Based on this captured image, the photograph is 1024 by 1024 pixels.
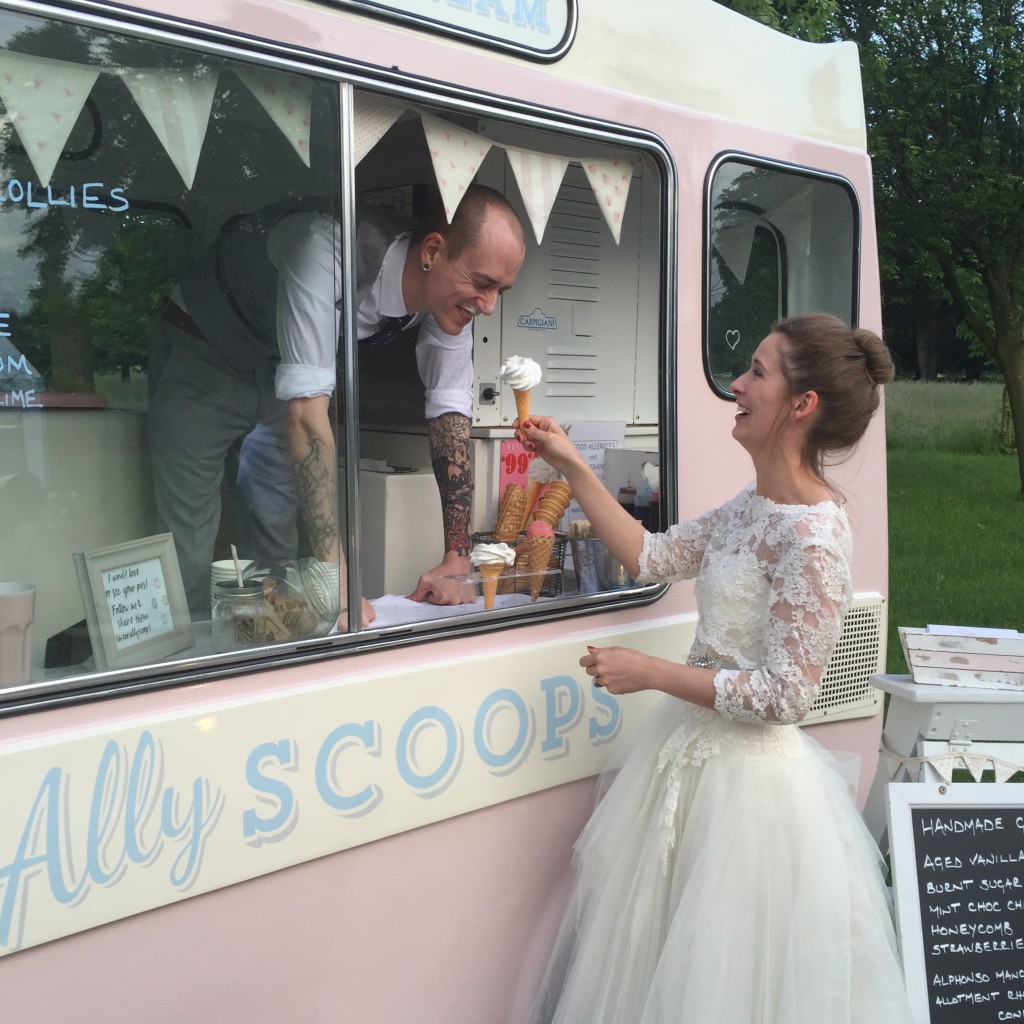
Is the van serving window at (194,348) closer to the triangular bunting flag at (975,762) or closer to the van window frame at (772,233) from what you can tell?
the van window frame at (772,233)

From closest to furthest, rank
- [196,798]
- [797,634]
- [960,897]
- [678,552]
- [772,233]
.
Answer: [196,798] < [797,634] < [678,552] < [960,897] < [772,233]

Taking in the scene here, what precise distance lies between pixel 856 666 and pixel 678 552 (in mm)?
1102

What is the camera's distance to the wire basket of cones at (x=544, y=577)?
8.93 feet

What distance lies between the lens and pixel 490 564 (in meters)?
2.69

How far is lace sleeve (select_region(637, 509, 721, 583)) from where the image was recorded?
261cm

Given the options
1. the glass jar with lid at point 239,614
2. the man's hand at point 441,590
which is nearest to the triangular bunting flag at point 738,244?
the man's hand at point 441,590

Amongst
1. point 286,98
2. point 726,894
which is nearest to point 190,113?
point 286,98

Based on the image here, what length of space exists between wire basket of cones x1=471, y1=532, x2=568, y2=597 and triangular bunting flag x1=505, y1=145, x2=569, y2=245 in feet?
2.62

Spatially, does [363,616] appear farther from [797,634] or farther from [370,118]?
[370,118]

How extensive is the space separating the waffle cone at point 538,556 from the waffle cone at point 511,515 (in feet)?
0.74

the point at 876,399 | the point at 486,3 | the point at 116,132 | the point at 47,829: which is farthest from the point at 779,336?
the point at 47,829

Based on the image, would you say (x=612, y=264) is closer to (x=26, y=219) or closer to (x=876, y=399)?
(x=876, y=399)

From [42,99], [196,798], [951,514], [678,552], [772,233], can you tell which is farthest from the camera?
[951,514]

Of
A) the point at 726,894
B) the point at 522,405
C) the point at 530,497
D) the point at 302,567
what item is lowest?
the point at 726,894
